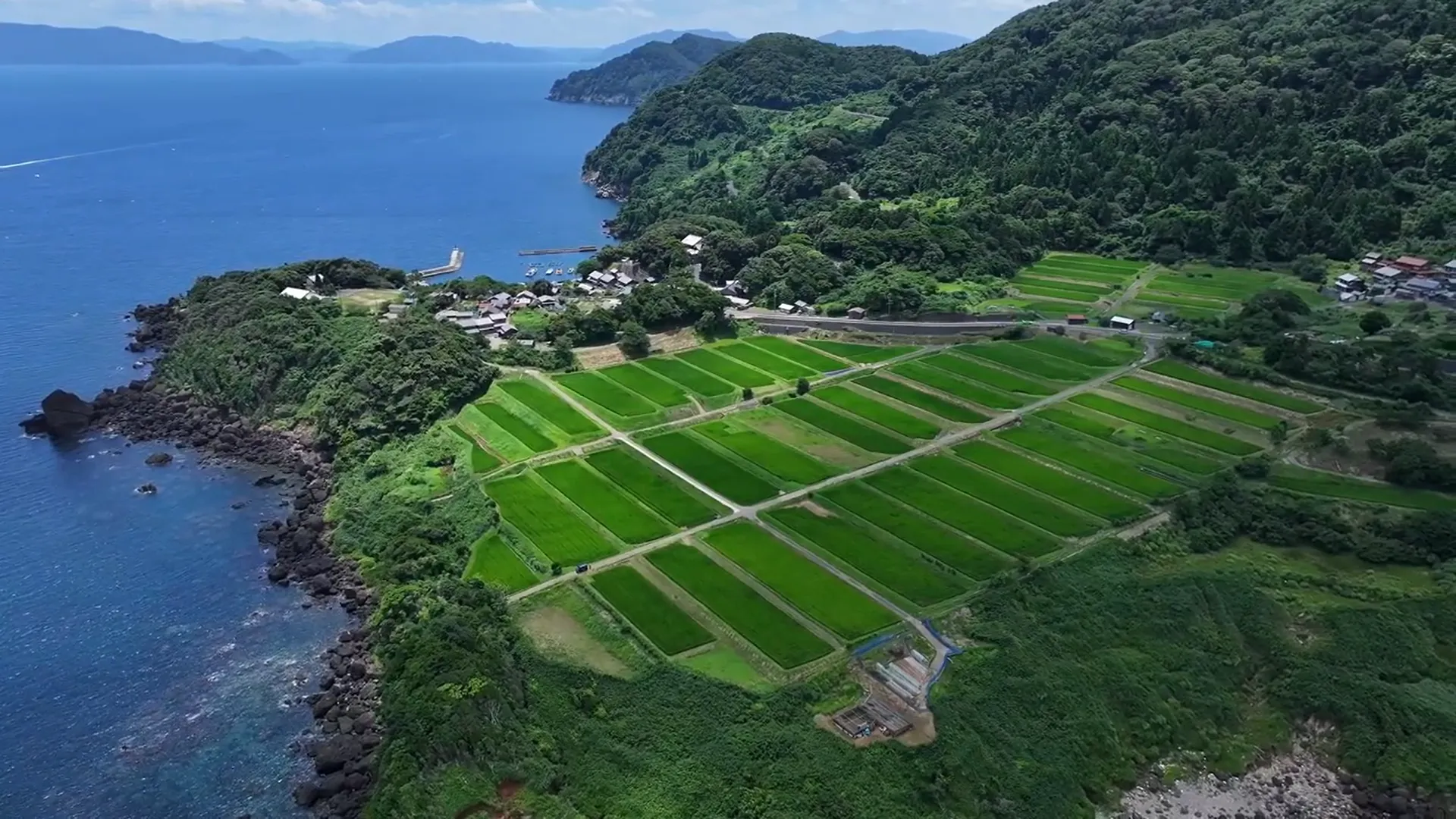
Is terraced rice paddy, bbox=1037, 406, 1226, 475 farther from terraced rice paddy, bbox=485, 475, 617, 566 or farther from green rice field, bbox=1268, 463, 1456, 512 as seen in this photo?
terraced rice paddy, bbox=485, 475, 617, 566

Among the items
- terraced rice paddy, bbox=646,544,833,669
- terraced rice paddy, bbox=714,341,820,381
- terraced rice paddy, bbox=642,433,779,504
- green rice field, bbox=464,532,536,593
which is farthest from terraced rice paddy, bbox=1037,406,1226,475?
green rice field, bbox=464,532,536,593

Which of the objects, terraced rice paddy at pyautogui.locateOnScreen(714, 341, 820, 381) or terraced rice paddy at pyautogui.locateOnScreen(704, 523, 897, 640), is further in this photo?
terraced rice paddy at pyautogui.locateOnScreen(714, 341, 820, 381)

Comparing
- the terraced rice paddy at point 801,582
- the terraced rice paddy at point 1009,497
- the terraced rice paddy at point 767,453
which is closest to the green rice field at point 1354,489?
the terraced rice paddy at point 1009,497

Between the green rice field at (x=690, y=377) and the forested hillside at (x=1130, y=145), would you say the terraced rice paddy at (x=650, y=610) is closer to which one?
the green rice field at (x=690, y=377)

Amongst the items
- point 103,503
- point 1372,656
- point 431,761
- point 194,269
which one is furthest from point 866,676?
point 194,269

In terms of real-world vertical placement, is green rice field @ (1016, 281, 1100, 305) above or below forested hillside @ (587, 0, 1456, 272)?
below

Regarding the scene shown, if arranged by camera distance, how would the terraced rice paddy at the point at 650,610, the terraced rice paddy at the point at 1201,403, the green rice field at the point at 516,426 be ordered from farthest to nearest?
the terraced rice paddy at the point at 1201,403, the green rice field at the point at 516,426, the terraced rice paddy at the point at 650,610

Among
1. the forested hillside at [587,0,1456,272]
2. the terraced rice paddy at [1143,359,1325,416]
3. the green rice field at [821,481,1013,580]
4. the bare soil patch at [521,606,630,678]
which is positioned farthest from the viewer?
the forested hillside at [587,0,1456,272]
